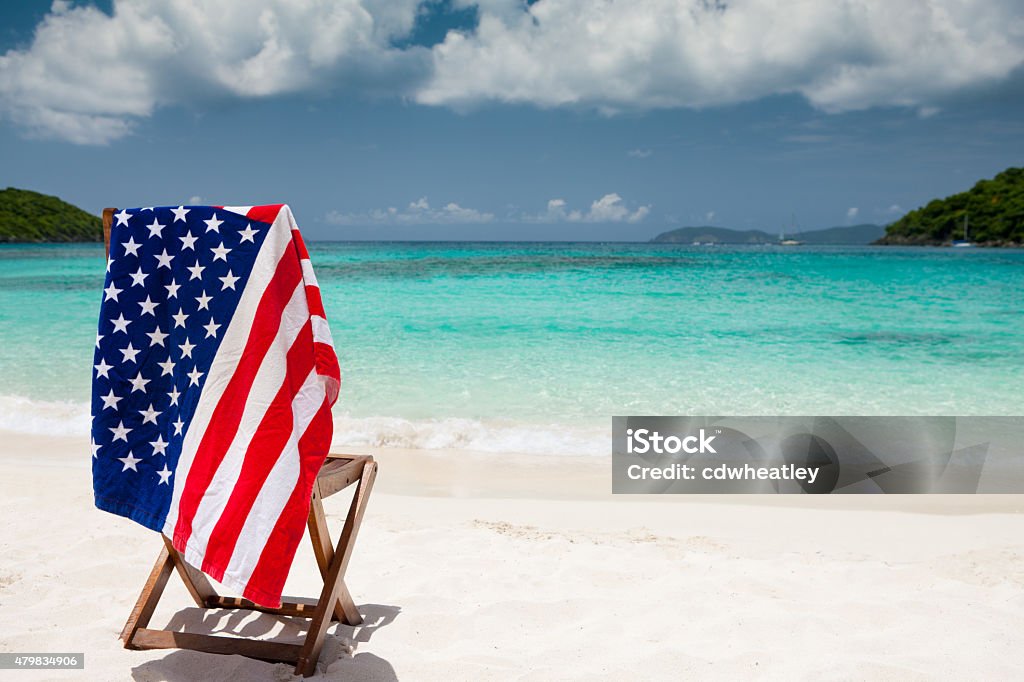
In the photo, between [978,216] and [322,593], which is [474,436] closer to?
[322,593]

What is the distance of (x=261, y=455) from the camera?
2395 mm

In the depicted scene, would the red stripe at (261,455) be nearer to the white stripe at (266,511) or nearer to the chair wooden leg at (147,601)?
the white stripe at (266,511)

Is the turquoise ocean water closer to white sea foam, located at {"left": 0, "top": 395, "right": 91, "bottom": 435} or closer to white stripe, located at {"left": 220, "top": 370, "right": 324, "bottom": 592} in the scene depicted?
white sea foam, located at {"left": 0, "top": 395, "right": 91, "bottom": 435}

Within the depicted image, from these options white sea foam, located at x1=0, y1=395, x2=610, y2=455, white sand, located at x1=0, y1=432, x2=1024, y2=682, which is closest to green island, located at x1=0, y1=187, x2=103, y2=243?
white sea foam, located at x1=0, y1=395, x2=610, y2=455

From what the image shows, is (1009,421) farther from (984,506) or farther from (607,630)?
(607,630)

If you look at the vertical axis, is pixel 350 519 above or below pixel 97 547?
above

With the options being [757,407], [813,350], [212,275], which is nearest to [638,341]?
[813,350]

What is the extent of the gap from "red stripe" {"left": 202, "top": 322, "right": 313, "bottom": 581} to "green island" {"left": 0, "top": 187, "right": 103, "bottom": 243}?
3147 inches

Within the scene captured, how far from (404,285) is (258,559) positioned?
23.2m

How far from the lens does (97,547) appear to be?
3775 mm

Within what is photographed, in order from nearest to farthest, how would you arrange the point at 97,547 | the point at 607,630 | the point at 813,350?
the point at 607,630, the point at 97,547, the point at 813,350

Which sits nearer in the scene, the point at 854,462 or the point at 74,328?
the point at 854,462

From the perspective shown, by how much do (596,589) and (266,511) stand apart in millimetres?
1712

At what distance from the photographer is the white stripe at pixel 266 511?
7.79ft
